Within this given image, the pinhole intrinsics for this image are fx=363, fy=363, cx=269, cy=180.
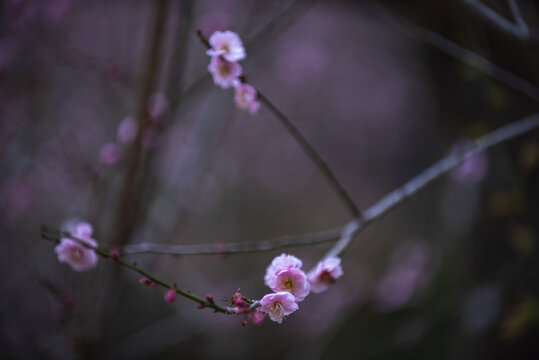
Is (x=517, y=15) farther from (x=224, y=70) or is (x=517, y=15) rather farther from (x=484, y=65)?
(x=224, y=70)

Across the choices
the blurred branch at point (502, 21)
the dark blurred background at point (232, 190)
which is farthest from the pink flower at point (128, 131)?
the blurred branch at point (502, 21)

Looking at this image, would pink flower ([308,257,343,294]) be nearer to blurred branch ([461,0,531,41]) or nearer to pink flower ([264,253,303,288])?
pink flower ([264,253,303,288])

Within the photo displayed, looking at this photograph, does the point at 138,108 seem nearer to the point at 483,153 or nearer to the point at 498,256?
the point at 483,153

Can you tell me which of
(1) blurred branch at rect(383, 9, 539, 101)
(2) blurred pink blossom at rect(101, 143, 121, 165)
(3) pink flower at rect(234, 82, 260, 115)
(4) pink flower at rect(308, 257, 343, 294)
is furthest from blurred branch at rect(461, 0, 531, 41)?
(2) blurred pink blossom at rect(101, 143, 121, 165)

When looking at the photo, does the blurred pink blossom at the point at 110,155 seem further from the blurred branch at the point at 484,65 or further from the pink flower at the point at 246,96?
the blurred branch at the point at 484,65

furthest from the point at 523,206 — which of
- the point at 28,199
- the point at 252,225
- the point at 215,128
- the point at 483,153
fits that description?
the point at 252,225
